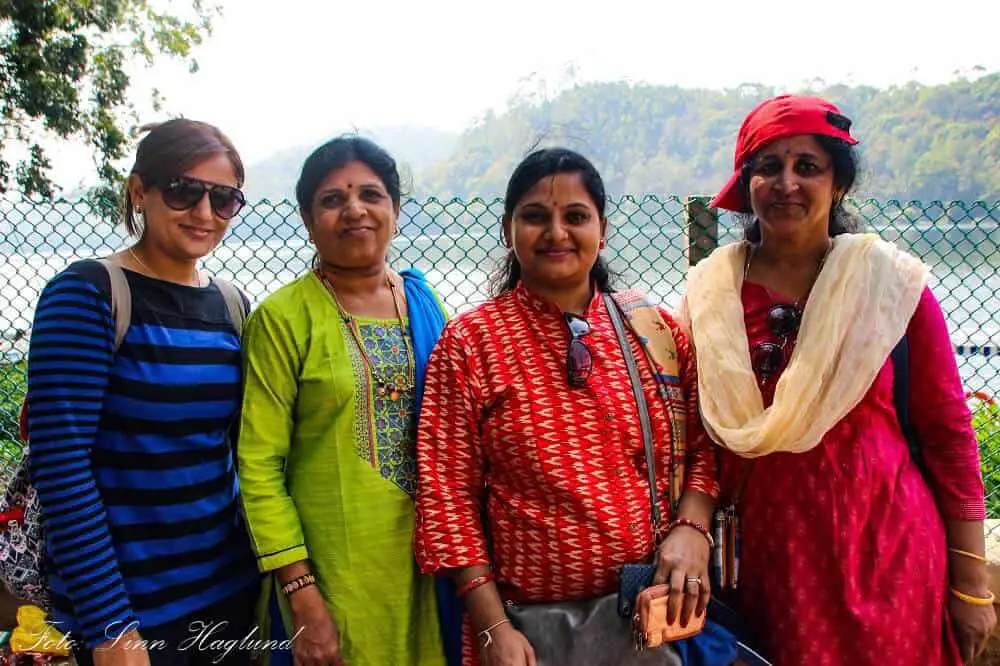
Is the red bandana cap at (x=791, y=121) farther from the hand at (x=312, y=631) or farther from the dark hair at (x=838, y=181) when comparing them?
the hand at (x=312, y=631)

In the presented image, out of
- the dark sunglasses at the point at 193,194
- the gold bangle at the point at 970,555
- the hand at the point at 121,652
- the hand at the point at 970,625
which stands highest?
the dark sunglasses at the point at 193,194

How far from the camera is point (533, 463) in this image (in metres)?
1.65

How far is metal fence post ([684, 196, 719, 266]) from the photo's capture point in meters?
2.69

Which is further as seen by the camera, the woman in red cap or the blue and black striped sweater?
the woman in red cap

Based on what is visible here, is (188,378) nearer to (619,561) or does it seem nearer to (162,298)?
(162,298)

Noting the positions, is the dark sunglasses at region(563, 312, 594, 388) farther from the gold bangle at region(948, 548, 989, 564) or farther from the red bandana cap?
the gold bangle at region(948, 548, 989, 564)

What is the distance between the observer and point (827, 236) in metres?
1.97

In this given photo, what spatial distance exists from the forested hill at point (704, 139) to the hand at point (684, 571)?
5.25 metres

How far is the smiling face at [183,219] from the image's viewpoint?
175 centimetres

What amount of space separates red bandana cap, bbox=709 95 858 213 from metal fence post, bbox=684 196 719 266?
748 mm

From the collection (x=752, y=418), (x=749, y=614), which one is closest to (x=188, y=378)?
(x=752, y=418)

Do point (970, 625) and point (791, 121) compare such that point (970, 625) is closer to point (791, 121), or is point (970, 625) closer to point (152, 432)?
point (791, 121)

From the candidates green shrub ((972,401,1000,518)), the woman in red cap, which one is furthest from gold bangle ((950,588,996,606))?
green shrub ((972,401,1000,518))

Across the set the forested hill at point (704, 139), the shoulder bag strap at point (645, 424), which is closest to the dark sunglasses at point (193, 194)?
the shoulder bag strap at point (645, 424)
